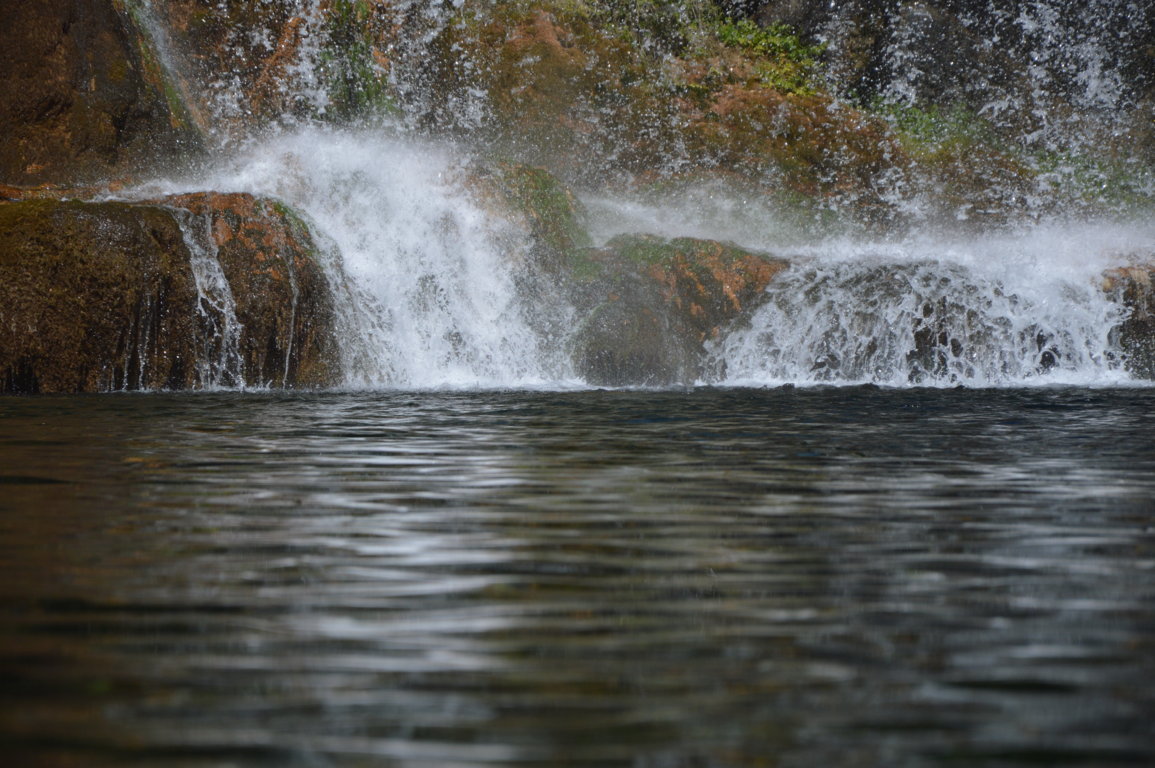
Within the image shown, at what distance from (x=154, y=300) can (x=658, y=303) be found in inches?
208

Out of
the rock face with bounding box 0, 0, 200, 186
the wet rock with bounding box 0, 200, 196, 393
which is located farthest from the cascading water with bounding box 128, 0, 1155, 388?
the wet rock with bounding box 0, 200, 196, 393

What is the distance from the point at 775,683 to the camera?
104 inches

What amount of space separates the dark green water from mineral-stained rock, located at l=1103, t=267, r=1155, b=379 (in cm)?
963

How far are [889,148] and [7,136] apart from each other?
1246 cm

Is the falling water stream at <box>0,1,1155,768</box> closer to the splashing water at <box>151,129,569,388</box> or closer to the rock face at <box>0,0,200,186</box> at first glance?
the splashing water at <box>151,129,569,388</box>

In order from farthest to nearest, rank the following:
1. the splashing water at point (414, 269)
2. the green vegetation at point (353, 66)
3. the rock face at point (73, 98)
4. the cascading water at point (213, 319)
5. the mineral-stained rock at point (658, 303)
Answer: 1. the green vegetation at point (353, 66)
2. the rock face at point (73, 98)
3. the mineral-stained rock at point (658, 303)
4. the splashing water at point (414, 269)
5. the cascading water at point (213, 319)

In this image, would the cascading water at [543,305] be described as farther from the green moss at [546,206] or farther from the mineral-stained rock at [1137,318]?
the green moss at [546,206]

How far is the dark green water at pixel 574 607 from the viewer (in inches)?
91.6

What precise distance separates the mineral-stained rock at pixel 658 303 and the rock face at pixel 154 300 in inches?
114

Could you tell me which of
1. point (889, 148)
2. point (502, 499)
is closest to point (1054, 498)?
point (502, 499)

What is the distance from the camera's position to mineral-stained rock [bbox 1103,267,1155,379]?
15.7m

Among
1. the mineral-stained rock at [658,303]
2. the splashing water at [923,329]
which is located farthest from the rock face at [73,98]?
the splashing water at [923,329]

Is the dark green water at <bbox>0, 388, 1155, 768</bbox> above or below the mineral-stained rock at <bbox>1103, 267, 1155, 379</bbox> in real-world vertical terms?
below

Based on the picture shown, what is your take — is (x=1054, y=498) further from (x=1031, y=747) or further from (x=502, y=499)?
(x=1031, y=747)
